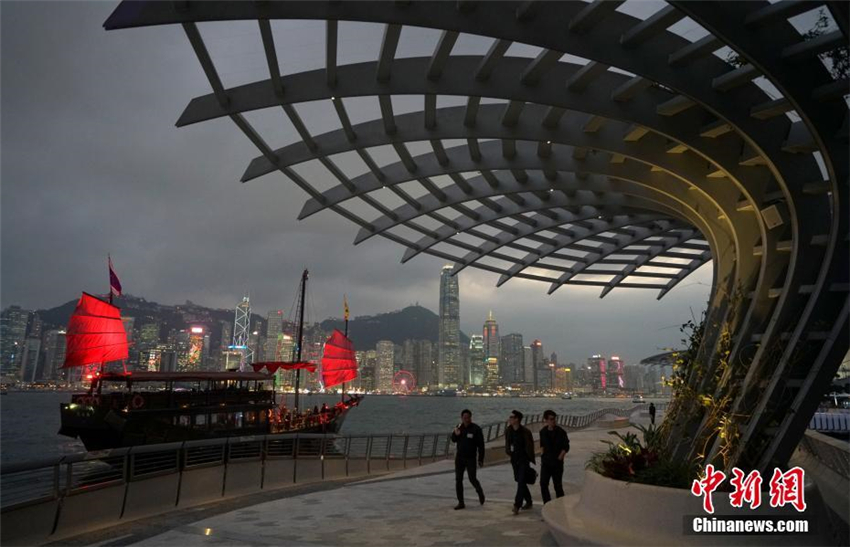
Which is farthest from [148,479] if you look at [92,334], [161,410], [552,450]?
[92,334]

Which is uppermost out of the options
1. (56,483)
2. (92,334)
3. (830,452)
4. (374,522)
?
(92,334)

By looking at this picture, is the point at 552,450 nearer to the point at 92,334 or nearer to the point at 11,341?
the point at 92,334

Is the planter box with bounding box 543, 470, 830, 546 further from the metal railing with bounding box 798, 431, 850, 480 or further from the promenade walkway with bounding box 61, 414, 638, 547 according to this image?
the metal railing with bounding box 798, 431, 850, 480

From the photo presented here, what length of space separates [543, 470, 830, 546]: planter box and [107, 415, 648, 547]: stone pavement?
28.9 inches

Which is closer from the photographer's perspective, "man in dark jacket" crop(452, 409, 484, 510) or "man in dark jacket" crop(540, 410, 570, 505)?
"man in dark jacket" crop(540, 410, 570, 505)

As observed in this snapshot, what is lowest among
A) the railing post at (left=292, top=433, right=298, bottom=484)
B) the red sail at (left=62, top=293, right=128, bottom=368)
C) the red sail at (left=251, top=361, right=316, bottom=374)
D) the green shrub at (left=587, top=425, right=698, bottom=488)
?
the railing post at (left=292, top=433, right=298, bottom=484)

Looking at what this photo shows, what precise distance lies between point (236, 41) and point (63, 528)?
727 cm

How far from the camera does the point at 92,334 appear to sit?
3469 cm

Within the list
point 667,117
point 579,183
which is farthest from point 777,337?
point 579,183

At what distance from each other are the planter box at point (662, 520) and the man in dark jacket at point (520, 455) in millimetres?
1950

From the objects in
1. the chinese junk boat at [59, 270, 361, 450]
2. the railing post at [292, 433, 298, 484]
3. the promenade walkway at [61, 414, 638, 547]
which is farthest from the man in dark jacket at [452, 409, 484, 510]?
the chinese junk boat at [59, 270, 361, 450]

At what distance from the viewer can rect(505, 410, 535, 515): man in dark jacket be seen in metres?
8.14

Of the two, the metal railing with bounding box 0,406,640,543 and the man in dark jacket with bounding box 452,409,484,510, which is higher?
the man in dark jacket with bounding box 452,409,484,510

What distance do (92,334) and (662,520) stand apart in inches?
1477
